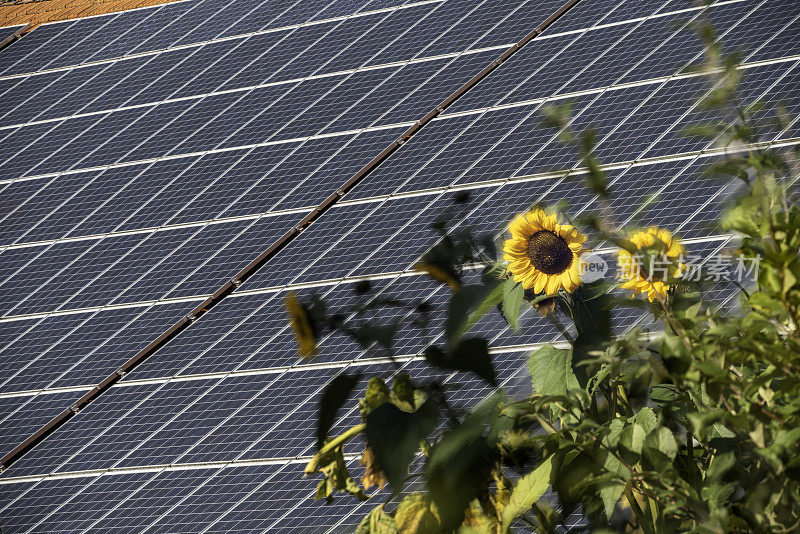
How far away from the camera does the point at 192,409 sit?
5.26 meters

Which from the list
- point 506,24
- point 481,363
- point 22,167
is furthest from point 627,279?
point 22,167

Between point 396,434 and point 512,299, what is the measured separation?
61cm

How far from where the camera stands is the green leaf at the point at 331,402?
175cm

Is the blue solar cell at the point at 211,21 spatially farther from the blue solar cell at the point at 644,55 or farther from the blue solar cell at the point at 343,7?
the blue solar cell at the point at 644,55

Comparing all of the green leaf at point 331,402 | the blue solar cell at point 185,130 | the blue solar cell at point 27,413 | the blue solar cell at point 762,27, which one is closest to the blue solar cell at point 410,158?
the blue solar cell at point 185,130

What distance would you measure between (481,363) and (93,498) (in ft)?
13.0

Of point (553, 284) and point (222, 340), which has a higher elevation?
point (553, 284)

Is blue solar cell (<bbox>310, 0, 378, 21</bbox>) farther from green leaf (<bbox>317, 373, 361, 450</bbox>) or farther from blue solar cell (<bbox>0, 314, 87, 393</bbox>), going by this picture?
green leaf (<bbox>317, 373, 361, 450</bbox>)

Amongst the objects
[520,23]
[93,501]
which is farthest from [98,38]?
[93,501]

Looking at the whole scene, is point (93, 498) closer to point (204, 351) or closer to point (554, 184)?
point (204, 351)

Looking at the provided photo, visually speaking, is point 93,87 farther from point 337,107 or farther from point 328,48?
point 337,107

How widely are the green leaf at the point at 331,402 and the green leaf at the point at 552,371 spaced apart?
0.53 m

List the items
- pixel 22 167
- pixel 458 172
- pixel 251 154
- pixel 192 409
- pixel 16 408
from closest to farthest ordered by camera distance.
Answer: pixel 192 409 < pixel 16 408 < pixel 458 172 < pixel 251 154 < pixel 22 167

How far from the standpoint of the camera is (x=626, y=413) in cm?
213
